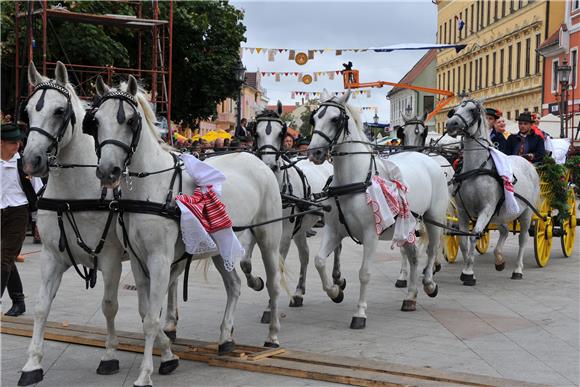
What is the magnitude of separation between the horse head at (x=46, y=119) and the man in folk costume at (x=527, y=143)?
8.99 metres

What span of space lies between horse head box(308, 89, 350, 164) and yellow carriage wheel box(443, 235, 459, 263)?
220 inches

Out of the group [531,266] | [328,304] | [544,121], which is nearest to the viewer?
[328,304]

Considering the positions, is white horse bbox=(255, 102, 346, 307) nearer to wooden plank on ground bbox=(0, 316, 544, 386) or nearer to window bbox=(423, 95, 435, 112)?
wooden plank on ground bbox=(0, 316, 544, 386)

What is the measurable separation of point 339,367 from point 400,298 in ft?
13.4

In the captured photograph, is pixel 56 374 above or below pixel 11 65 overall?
below

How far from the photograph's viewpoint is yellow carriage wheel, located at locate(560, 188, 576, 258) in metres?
13.4

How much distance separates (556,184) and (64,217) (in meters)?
9.42

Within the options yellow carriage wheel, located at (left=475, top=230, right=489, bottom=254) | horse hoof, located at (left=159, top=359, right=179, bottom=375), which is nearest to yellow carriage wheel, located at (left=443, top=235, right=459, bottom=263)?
yellow carriage wheel, located at (left=475, top=230, right=489, bottom=254)

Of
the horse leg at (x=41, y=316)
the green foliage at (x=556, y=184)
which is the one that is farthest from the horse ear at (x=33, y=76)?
the green foliage at (x=556, y=184)

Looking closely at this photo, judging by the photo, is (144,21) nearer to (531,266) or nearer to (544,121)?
(531,266)

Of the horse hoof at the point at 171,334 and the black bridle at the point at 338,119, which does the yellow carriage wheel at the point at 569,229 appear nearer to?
the black bridle at the point at 338,119

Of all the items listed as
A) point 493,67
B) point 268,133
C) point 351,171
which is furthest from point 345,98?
point 493,67

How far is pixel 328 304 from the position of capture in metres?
9.50

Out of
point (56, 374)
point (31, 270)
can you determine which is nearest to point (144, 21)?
point (31, 270)
